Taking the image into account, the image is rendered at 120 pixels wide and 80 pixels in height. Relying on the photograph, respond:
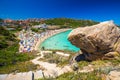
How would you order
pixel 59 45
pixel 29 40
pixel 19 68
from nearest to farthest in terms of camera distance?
pixel 19 68 < pixel 59 45 < pixel 29 40

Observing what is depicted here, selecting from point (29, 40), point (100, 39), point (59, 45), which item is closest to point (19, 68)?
point (100, 39)

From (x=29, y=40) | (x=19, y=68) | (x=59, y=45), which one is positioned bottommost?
(x=19, y=68)

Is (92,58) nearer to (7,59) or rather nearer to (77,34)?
(77,34)

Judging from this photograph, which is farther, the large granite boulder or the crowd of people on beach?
the crowd of people on beach

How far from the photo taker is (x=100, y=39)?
19156 millimetres

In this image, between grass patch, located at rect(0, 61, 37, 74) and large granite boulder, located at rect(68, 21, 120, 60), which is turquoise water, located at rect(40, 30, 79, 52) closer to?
grass patch, located at rect(0, 61, 37, 74)

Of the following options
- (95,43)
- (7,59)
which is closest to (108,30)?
(95,43)

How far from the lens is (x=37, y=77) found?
20016 millimetres

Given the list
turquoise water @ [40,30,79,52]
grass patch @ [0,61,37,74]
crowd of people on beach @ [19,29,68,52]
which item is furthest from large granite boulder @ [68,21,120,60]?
crowd of people on beach @ [19,29,68,52]

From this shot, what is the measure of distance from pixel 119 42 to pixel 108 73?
9438 millimetres

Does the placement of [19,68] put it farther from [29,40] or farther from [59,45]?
[29,40]

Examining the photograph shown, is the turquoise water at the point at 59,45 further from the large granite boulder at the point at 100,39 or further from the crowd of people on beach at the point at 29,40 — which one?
the large granite boulder at the point at 100,39

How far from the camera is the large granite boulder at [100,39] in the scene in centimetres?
1933

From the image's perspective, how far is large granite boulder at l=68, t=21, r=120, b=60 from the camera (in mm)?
19328
